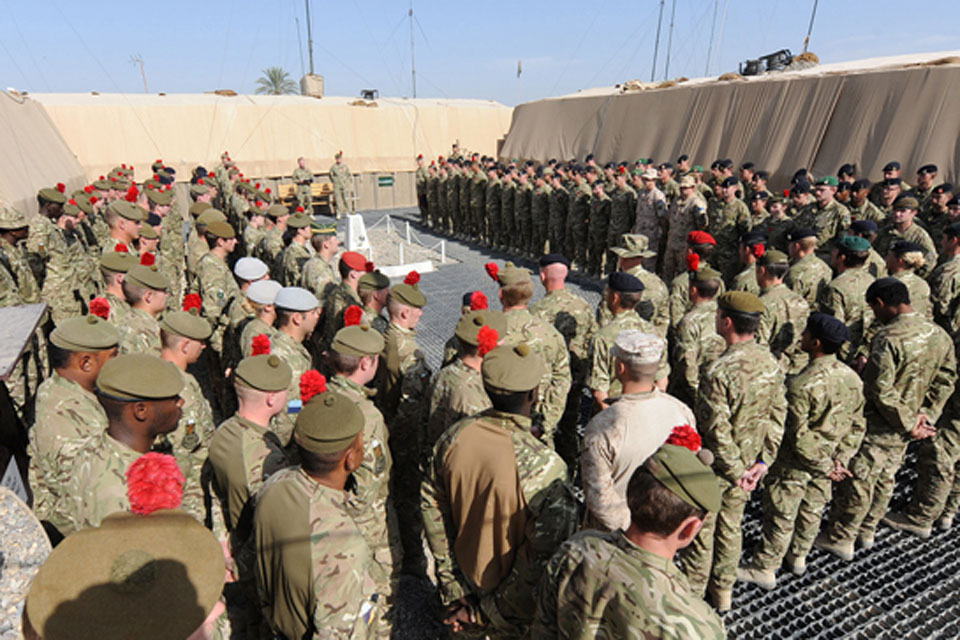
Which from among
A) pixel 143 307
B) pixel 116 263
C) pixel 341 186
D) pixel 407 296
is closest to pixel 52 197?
pixel 116 263

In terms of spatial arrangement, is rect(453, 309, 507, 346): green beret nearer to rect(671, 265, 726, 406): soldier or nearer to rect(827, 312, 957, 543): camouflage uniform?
rect(671, 265, 726, 406): soldier

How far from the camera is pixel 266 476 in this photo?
8.26 ft

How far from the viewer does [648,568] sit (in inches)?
65.1

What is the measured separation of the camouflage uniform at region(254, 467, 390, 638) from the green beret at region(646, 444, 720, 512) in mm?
1126

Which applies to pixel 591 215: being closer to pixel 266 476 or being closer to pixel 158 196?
pixel 158 196

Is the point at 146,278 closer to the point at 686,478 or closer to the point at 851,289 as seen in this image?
the point at 686,478

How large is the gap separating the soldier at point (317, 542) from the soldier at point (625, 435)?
4.03ft

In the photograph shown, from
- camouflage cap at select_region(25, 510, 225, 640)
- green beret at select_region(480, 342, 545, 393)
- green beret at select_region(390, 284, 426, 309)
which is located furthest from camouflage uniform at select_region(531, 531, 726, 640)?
green beret at select_region(390, 284, 426, 309)

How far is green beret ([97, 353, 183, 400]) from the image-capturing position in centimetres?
241

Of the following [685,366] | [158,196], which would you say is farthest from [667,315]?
[158,196]

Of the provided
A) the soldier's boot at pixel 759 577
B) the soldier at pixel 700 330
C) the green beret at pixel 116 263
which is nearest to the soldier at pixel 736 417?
the soldier's boot at pixel 759 577

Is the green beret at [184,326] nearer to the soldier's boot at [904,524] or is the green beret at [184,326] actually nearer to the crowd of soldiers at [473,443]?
the crowd of soldiers at [473,443]

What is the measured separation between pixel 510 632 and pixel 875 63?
45.8 ft

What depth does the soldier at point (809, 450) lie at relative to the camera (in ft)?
11.0
